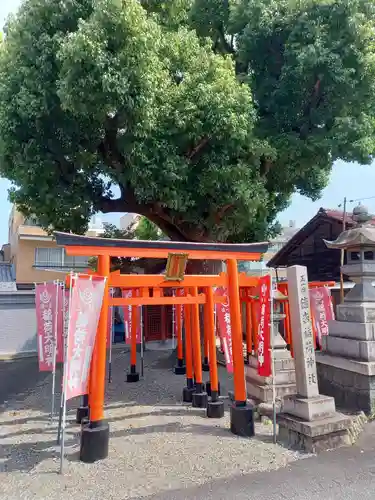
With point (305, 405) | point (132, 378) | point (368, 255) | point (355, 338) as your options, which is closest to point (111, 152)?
point (132, 378)

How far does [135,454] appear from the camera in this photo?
6.24 meters

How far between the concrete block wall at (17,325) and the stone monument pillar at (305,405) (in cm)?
1633

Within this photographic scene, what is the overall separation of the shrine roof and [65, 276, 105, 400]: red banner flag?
0.55 metres

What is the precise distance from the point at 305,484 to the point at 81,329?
12.2 feet

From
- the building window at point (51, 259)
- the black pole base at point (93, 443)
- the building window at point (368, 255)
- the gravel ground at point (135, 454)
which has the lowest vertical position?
the gravel ground at point (135, 454)

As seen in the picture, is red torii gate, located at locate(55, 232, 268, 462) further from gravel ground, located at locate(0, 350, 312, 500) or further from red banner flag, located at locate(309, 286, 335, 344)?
red banner flag, located at locate(309, 286, 335, 344)

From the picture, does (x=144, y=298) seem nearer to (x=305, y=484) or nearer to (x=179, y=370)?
(x=305, y=484)

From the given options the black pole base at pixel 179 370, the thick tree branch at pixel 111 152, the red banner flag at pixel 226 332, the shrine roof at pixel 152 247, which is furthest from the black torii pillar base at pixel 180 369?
the shrine roof at pixel 152 247

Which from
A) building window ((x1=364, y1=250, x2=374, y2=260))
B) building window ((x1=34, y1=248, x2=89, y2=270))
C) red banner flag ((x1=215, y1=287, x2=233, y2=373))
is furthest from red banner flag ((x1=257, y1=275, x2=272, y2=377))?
building window ((x1=34, y1=248, x2=89, y2=270))

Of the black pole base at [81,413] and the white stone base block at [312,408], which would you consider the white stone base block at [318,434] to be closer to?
the white stone base block at [312,408]

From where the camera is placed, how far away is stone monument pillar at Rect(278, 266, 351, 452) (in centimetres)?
630

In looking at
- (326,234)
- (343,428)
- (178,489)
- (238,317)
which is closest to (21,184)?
(238,317)

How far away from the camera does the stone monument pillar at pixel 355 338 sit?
26.3 ft

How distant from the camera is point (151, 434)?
7.27 m
